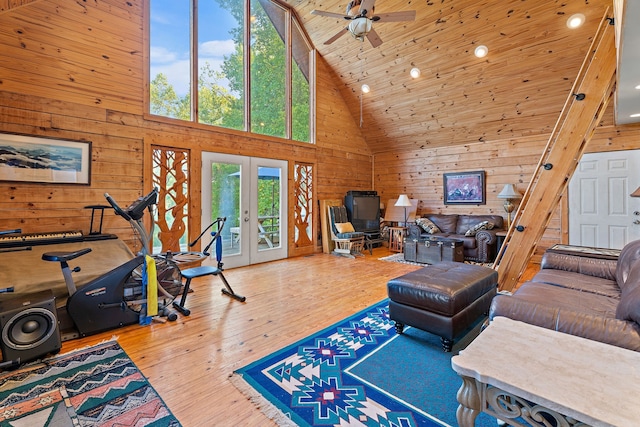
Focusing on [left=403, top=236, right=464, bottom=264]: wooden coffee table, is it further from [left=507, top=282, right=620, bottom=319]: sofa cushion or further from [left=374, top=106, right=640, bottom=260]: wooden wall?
[left=507, top=282, right=620, bottom=319]: sofa cushion

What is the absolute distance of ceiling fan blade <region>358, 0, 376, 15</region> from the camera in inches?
129

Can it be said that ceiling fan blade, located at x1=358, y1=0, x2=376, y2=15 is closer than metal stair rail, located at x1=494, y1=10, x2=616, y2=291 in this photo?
Yes

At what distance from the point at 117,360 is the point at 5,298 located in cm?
113

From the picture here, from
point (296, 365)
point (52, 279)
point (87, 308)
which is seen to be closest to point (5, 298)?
point (52, 279)

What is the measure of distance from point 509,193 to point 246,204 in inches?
198

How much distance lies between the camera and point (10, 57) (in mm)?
3439

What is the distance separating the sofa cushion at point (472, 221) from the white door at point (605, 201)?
1147 millimetres

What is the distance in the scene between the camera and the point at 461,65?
538 centimetres

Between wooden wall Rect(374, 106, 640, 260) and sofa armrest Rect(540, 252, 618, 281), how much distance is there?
318 cm

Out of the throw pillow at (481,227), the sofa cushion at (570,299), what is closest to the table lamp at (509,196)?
the throw pillow at (481,227)

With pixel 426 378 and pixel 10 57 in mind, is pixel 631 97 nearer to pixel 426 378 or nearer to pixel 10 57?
pixel 426 378

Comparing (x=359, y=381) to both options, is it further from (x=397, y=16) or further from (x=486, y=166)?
(x=486, y=166)

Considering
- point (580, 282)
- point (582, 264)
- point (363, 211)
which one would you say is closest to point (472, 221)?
point (363, 211)

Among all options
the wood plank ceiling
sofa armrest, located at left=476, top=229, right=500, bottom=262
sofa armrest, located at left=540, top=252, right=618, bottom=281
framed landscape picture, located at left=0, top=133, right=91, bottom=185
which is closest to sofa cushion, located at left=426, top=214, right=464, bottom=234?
sofa armrest, located at left=476, top=229, right=500, bottom=262
